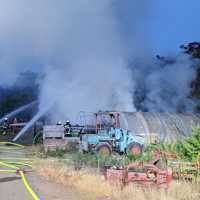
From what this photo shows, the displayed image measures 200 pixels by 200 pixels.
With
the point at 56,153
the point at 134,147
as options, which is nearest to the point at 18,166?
the point at 56,153

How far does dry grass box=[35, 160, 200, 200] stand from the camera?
1502 centimetres

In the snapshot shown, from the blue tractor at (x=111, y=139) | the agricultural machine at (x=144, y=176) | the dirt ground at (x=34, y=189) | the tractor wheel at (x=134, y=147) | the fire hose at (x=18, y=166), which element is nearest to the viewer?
the dirt ground at (x=34, y=189)

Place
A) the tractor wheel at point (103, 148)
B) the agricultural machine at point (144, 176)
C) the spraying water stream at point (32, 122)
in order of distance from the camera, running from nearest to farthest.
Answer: the agricultural machine at point (144, 176) < the tractor wheel at point (103, 148) < the spraying water stream at point (32, 122)

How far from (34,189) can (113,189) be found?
243cm

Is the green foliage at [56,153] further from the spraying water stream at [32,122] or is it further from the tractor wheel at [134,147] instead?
the spraying water stream at [32,122]

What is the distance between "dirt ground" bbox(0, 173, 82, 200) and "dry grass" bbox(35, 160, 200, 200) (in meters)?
0.42

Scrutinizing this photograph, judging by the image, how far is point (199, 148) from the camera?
22375 millimetres

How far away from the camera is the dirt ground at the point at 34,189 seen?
601 inches

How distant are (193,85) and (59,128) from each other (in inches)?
617

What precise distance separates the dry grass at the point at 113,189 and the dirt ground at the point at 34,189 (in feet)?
1.37

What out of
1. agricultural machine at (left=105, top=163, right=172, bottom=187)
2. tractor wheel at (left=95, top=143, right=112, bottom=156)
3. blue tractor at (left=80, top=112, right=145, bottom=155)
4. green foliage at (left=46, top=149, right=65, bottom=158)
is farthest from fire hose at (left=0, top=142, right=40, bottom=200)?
blue tractor at (left=80, top=112, right=145, bottom=155)

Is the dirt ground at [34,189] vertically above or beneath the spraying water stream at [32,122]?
beneath

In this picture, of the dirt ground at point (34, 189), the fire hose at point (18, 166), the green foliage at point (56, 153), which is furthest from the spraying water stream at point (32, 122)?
the dirt ground at point (34, 189)

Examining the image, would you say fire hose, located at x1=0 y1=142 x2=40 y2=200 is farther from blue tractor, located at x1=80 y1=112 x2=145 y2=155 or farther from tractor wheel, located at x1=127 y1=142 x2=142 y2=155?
tractor wheel, located at x1=127 y1=142 x2=142 y2=155
